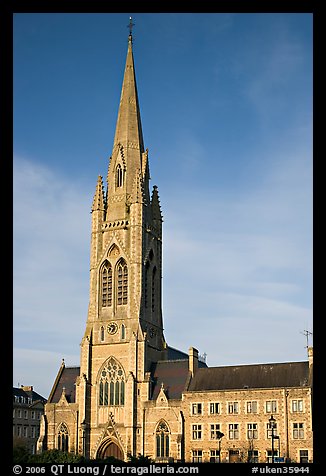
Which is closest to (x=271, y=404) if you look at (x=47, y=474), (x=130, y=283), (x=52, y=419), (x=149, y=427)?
(x=149, y=427)

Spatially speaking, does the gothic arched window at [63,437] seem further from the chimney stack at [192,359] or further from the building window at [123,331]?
the chimney stack at [192,359]

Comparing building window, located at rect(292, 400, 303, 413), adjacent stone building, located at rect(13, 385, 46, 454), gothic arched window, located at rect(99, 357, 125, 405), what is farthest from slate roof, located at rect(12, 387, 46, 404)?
building window, located at rect(292, 400, 303, 413)

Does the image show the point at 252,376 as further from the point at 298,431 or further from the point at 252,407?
the point at 298,431

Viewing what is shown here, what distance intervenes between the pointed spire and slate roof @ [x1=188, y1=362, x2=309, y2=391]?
34.3m

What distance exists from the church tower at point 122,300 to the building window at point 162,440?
2.76 m

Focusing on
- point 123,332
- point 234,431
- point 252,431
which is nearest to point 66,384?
point 123,332

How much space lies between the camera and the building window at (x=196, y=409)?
74.2 metres

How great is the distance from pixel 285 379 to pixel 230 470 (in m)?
60.7

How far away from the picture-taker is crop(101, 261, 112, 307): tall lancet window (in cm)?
8531

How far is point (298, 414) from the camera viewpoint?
6925 centimetres

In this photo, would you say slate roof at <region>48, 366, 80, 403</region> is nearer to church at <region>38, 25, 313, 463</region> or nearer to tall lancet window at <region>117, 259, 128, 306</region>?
church at <region>38, 25, 313, 463</region>

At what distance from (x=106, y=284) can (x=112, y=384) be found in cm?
1339

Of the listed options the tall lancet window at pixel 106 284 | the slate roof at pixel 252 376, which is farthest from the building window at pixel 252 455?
the tall lancet window at pixel 106 284
